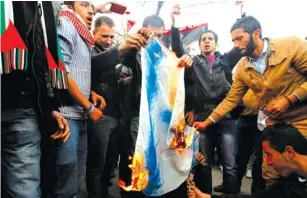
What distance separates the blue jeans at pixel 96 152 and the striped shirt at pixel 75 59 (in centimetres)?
47

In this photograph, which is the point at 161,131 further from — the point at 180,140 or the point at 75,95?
the point at 75,95

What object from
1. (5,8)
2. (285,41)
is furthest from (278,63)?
(5,8)

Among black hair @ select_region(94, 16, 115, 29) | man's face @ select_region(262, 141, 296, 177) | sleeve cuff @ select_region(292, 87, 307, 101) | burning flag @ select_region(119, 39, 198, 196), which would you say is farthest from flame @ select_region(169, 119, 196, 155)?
black hair @ select_region(94, 16, 115, 29)

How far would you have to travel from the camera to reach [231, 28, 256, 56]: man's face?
202 centimetres

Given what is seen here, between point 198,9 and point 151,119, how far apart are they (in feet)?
3.22

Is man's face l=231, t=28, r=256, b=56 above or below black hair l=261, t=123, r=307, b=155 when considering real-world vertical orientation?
above

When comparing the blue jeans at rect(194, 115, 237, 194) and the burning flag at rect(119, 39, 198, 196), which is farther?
the blue jeans at rect(194, 115, 237, 194)

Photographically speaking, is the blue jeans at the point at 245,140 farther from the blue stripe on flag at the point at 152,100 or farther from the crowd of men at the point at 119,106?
the blue stripe on flag at the point at 152,100

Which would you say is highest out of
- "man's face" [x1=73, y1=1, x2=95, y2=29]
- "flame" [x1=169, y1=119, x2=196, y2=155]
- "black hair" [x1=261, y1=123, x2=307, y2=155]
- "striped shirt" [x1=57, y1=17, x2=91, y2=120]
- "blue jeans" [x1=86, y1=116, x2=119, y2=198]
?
"man's face" [x1=73, y1=1, x2=95, y2=29]

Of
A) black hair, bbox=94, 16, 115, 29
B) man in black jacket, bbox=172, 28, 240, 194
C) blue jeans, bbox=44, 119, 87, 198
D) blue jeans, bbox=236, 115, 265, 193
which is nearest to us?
blue jeans, bbox=44, 119, 87, 198

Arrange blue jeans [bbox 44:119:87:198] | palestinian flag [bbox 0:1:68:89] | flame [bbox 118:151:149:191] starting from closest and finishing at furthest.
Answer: palestinian flag [bbox 0:1:68:89]
blue jeans [bbox 44:119:87:198]
flame [bbox 118:151:149:191]

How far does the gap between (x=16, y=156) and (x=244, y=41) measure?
5.06 feet

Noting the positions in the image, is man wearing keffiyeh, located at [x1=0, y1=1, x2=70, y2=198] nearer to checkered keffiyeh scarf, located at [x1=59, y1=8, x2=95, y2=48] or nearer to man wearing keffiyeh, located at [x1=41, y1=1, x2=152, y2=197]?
man wearing keffiyeh, located at [x1=41, y1=1, x2=152, y2=197]

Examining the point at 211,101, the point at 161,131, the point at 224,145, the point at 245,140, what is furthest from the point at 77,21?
the point at 245,140
